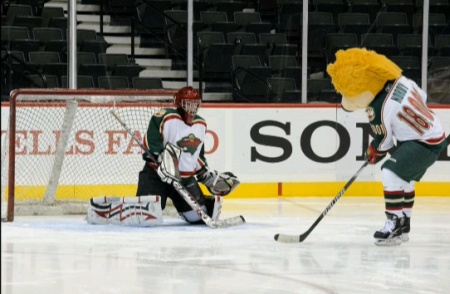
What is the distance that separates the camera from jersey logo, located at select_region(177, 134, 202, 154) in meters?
6.22

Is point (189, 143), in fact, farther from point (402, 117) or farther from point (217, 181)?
point (402, 117)

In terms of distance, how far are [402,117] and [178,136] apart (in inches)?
57.5

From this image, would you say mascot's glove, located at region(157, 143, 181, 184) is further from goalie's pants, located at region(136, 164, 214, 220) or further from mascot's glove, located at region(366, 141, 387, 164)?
mascot's glove, located at region(366, 141, 387, 164)

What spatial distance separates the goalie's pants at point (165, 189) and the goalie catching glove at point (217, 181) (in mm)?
74

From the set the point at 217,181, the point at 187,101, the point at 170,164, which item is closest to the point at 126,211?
the point at 170,164

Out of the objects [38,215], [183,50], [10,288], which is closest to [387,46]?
[183,50]

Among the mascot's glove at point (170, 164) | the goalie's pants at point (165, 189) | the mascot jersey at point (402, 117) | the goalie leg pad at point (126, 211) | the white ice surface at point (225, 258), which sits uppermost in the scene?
the mascot jersey at point (402, 117)

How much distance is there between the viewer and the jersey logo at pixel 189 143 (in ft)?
20.4

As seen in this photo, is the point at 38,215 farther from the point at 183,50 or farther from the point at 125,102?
the point at 183,50

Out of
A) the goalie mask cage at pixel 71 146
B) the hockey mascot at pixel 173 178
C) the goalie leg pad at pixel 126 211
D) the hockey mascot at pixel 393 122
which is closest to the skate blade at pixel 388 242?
the hockey mascot at pixel 393 122

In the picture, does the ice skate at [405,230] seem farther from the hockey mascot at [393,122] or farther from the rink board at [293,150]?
the rink board at [293,150]

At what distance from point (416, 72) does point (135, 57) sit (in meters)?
2.46

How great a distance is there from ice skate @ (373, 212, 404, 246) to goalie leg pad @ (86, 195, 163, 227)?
1.39 meters

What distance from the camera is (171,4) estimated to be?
907 centimetres
